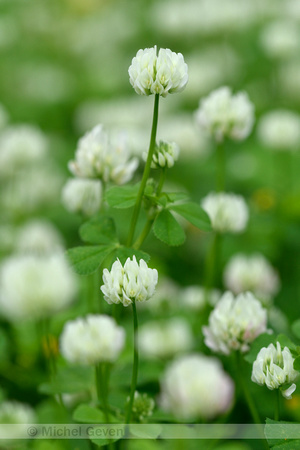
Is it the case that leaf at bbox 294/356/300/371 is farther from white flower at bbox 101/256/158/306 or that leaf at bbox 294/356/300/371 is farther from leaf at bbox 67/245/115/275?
leaf at bbox 67/245/115/275

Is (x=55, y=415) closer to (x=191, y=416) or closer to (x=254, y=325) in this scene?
(x=191, y=416)

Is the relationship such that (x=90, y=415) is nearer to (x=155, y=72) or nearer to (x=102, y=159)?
(x=102, y=159)

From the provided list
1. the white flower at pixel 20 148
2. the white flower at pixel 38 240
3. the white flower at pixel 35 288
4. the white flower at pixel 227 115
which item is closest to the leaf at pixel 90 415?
the white flower at pixel 35 288

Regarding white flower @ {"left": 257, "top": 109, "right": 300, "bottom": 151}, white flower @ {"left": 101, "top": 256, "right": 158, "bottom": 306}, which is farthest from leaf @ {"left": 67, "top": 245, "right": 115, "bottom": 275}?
white flower @ {"left": 257, "top": 109, "right": 300, "bottom": 151}

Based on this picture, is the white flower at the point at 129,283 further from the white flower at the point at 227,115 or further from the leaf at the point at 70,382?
the white flower at the point at 227,115

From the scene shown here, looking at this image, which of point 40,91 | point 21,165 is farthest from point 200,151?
point 40,91

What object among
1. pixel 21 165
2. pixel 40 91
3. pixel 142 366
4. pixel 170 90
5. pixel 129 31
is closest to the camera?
pixel 170 90

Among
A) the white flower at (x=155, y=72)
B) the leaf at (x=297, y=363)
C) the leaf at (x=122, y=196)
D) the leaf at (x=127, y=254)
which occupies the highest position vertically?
the white flower at (x=155, y=72)
